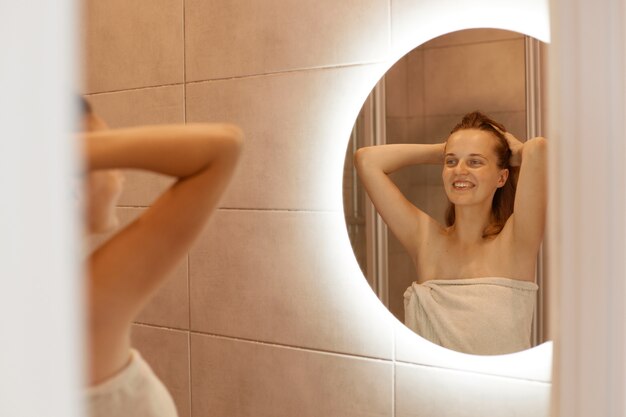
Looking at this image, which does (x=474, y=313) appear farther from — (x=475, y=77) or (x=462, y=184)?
(x=475, y=77)

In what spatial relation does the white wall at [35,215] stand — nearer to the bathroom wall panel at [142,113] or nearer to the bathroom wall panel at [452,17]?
the bathroom wall panel at [452,17]

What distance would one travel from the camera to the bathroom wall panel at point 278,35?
1.24 metres

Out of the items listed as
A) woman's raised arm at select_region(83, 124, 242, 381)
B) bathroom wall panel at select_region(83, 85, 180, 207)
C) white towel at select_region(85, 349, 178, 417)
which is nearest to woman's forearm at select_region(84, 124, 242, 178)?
woman's raised arm at select_region(83, 124, 242, 381)

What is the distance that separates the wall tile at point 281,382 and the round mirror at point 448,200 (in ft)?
0.44

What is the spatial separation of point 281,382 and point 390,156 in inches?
17.1

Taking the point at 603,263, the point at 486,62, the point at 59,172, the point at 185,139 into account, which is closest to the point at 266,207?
the point at 486,62

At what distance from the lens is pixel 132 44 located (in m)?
1.46

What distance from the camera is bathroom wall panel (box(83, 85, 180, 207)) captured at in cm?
142

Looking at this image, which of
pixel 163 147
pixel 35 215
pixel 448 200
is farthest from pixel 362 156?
pixel 35 215

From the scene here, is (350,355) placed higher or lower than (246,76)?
lower

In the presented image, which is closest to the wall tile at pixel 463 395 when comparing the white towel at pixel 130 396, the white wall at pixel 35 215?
the white towel at pixel 130 396

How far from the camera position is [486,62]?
119 centimetres

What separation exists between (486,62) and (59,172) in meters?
1.04

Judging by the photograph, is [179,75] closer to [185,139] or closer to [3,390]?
[185,139]
